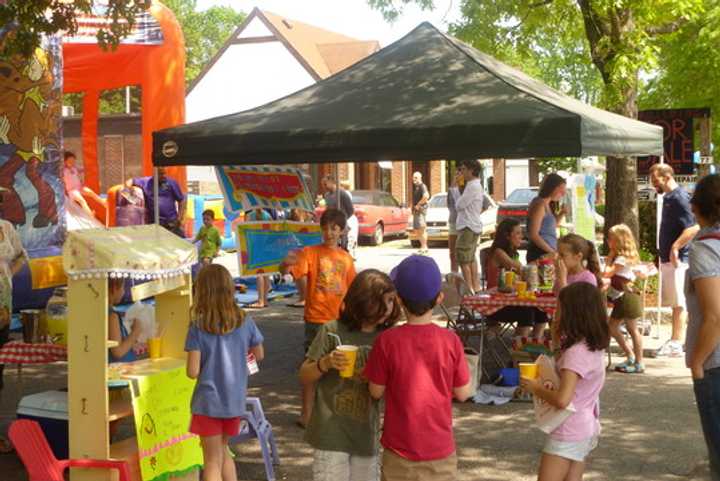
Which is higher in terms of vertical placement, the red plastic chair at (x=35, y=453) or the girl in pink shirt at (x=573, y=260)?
the girl in pink shirt at (x=573, y=260)

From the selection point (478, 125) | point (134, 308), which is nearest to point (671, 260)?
point (478, 125)

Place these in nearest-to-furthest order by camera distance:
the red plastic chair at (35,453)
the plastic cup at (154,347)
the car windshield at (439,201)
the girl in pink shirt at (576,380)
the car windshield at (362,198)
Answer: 1. the girl in pink shirt at (576,380)
2. the red plastic chair at (35,453)
3. the plastic cup at (154,347)
4. the car windshield at (362,198)
5. the car windshield at (439,201)

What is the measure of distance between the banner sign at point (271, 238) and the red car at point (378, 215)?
16660 mm

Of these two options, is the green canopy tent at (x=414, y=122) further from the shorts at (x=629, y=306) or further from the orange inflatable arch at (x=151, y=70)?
the orange inflatable arch at (x=151, y=70)

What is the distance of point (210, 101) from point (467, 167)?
100ft

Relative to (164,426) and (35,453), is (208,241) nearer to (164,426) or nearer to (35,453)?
(164,426)

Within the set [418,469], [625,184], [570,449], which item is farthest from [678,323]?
[418,469]

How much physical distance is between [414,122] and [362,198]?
20927 millimetres

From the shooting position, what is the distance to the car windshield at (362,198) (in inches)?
1125

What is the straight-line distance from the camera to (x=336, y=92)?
29.5 ft

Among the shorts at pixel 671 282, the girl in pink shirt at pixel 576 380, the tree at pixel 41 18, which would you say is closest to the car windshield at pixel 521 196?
the shorts at pixel 671 282

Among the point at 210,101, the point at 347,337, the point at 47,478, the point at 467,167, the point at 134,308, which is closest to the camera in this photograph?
the point at 347,337

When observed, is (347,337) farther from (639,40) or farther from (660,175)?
(639,40)

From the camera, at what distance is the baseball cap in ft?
13.8
